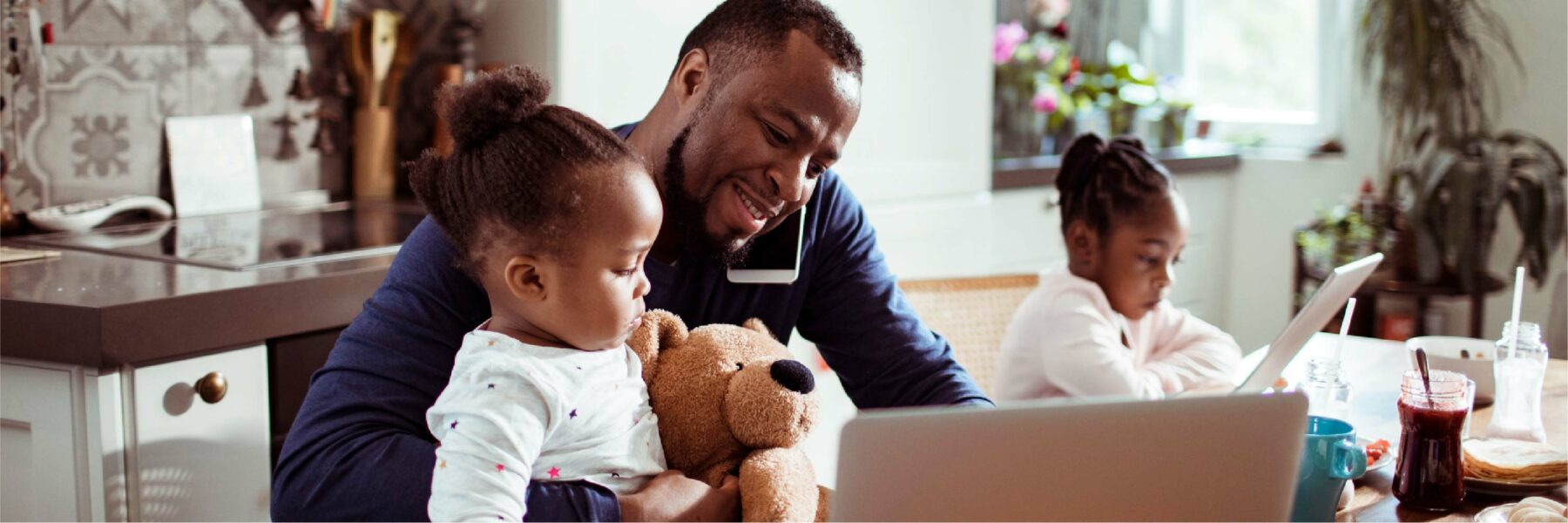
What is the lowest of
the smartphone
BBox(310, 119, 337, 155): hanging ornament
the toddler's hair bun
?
the smartphone

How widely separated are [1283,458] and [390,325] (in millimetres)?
787

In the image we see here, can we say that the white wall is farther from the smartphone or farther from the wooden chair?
the smartphone

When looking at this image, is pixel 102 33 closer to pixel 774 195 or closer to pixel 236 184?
pixel 236 184

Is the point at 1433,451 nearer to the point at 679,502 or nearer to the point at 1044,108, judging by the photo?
the point at 679,502

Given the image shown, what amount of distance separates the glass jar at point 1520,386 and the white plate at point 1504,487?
0.18 meters

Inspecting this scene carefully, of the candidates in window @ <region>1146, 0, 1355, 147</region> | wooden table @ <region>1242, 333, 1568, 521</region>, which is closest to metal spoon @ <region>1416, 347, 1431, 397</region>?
wooden table @ <region>1242, 333, 1568, 521</region>

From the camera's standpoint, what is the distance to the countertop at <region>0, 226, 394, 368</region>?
5.04 feet

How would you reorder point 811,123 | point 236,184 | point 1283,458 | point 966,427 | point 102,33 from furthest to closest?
point 236,184 → point 102,33 → point 811,123 → point 1283,458 → point 966,427

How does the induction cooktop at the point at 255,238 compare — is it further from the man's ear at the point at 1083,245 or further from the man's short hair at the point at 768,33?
the man's ear at the point at 1083,245

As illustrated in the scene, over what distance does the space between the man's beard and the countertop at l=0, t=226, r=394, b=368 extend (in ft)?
1.89

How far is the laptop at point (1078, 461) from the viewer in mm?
750

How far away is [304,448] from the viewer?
4.07 ft

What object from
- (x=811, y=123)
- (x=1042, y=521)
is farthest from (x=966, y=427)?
(x=811, y=123)

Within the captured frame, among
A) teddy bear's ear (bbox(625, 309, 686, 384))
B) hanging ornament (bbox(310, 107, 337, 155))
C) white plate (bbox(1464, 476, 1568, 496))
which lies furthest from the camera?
hanging ornament (bbox(310, 107, 337, 155))
